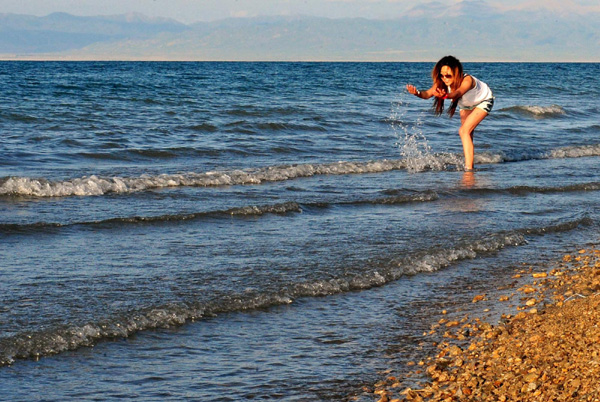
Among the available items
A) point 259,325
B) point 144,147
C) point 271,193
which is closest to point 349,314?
point 259,325

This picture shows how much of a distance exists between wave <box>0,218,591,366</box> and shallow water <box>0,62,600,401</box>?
1 cm

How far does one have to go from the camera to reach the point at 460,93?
413 inches

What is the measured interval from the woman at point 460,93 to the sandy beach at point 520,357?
4.15 meters

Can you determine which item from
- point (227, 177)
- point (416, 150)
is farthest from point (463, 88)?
point (416, 150)

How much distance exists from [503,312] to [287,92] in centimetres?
2604

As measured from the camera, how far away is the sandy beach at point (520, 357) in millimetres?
3932

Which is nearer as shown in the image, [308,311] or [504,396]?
[504,396]

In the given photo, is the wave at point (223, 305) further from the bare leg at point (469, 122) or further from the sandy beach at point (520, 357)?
the bare leg at point (469, 122)

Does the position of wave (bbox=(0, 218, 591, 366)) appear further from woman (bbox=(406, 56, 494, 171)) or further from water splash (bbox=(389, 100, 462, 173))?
water splash (bbox=(389, 100, 462, 173))

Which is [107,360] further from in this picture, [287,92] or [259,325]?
[287,92]

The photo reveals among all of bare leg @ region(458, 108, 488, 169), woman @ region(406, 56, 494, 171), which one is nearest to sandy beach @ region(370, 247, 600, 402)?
woman @ region(406, 56, 494, 171)

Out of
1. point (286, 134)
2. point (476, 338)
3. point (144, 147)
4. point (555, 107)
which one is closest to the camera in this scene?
point (476, 338)

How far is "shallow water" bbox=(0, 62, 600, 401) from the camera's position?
4586mm

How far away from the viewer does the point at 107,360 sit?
4.59 metres
